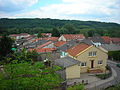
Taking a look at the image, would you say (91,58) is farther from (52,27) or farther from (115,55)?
(52,27)

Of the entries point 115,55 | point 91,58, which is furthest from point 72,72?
point 115,55

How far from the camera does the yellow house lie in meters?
21.6

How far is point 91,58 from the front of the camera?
72.7ft

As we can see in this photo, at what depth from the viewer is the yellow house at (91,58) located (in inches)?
852

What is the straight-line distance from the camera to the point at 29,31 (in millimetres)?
103500

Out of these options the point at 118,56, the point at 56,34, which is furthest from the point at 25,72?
the point at 56,34

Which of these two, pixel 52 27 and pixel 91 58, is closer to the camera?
pixel 91 58

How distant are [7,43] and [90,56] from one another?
17.3 metres

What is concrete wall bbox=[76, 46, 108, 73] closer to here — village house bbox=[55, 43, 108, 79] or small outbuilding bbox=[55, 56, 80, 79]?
village house bbox=[55, 43, 108, 79]

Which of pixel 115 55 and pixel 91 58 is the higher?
pixel 91 58

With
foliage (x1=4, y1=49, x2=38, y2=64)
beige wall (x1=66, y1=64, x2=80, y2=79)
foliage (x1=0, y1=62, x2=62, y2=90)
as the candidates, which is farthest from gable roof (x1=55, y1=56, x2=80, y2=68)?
foliage (x1=0, y1=62, x2=62, y2=90)

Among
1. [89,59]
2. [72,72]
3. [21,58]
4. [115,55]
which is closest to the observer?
[21,58]

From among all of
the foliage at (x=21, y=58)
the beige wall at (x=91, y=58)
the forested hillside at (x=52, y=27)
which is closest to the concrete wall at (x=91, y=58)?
the beige wall at (x=91, y=58)

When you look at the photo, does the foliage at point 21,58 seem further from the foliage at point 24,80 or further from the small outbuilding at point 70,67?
the small outbuilding at point 70,67
